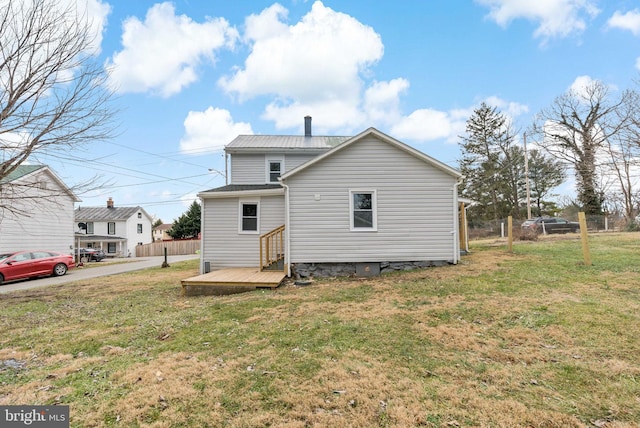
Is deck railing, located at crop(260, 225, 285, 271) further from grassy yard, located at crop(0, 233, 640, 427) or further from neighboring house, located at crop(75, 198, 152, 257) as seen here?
neighboring house, located at crop(75, 198, 152, 257)

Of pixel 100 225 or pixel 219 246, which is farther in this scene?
pixel 100 225

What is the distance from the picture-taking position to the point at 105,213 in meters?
38.8

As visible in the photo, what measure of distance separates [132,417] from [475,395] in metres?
3.28

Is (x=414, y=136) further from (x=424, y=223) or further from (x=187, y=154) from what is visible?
(x=187, y=154)

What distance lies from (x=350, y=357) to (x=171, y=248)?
3679 centimetres

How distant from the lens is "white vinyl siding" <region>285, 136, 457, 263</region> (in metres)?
10.1

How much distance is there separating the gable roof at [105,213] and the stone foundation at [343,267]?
3608 cm

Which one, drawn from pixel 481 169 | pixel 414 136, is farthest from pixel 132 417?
pixel 481 169

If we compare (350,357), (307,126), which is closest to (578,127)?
(307,126)

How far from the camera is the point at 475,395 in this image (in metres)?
3.05

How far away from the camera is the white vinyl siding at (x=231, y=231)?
11.6 meters

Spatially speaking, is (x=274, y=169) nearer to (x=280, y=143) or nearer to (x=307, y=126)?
(x=280, y=143)
